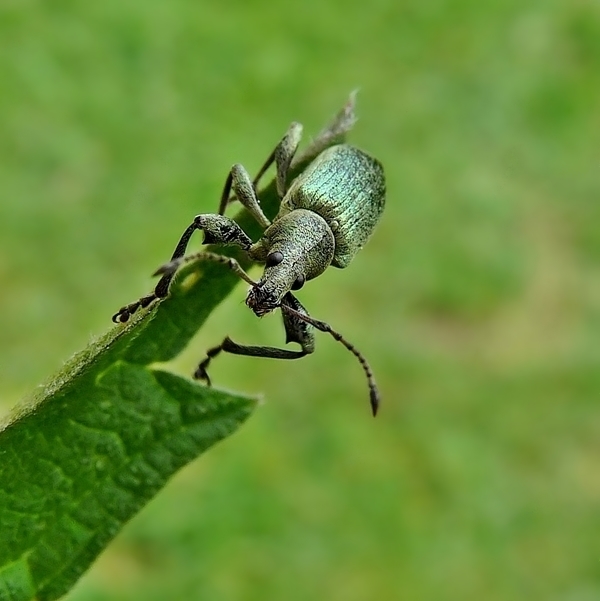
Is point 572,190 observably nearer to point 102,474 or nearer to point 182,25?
point 182,25

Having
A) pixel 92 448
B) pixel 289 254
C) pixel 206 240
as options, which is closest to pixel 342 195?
pixel 289 254

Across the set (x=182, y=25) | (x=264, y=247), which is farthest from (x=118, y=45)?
(x=264, y=247)

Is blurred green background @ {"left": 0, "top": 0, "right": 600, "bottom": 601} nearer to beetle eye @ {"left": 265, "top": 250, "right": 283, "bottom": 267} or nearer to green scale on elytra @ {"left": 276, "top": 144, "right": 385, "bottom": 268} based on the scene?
green scale on elytra @ {"left": 276, "top": 144, "right": 385, "bottom": 268}

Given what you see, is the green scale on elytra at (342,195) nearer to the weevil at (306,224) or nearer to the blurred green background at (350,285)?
the weevil at (306,224)

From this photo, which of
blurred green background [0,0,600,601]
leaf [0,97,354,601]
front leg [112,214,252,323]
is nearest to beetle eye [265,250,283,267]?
front leg [112,214,252,323]

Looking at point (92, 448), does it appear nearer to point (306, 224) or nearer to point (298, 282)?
point (298, 282)

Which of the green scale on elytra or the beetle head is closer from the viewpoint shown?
the beetle head
